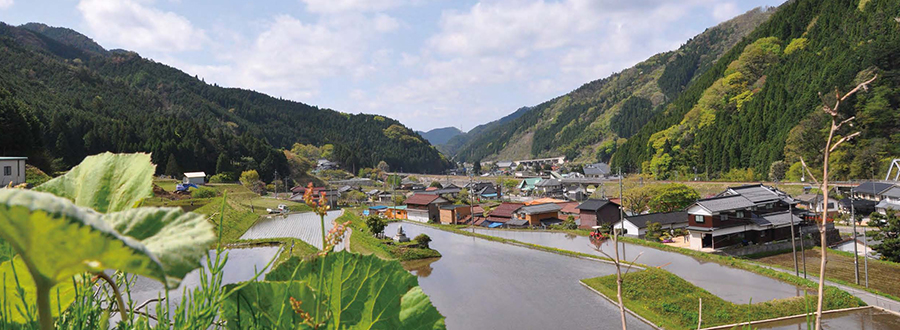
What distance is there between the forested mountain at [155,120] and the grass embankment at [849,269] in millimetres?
17906

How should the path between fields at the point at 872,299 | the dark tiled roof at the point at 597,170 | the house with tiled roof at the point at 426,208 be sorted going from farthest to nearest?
Answer: 1. the dark tiled roof at the point at 597,170
2. the house with tiled roof at the point at 426,208
3. the path between fields at the point at 872,299

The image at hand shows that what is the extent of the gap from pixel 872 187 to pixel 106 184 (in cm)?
3629

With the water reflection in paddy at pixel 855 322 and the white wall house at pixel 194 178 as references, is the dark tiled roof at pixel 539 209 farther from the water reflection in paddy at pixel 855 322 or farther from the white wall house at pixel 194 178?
the white wall house at pixel 194 178

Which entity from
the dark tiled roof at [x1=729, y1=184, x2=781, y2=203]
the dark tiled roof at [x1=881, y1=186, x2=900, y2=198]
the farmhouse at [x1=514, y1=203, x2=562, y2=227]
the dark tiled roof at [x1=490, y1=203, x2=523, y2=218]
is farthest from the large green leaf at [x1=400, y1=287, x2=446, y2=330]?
the dark tiled roof at [x1=881, y1=186, x2=900, y2=198]

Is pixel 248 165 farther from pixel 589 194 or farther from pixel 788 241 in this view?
pixel 788 241

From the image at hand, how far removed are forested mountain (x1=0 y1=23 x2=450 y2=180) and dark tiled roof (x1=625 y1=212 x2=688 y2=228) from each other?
74.8ft

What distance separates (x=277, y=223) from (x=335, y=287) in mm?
23111

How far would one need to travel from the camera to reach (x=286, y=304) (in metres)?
0.69

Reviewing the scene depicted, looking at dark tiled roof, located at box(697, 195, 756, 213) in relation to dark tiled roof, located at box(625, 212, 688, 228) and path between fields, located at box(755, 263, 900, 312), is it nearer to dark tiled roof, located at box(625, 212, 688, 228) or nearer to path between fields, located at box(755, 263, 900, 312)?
dark tiled roof, located at box(625, 212, 688, 228)

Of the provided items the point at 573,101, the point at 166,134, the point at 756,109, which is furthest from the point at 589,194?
the point at 573,101

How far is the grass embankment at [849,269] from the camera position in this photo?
1278 centimetres

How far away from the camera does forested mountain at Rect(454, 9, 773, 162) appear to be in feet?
301

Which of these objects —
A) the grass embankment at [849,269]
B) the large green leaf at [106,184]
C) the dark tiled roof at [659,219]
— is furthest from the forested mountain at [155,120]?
the dark tiled roof at [659,219]

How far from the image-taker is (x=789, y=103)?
1503 inches
